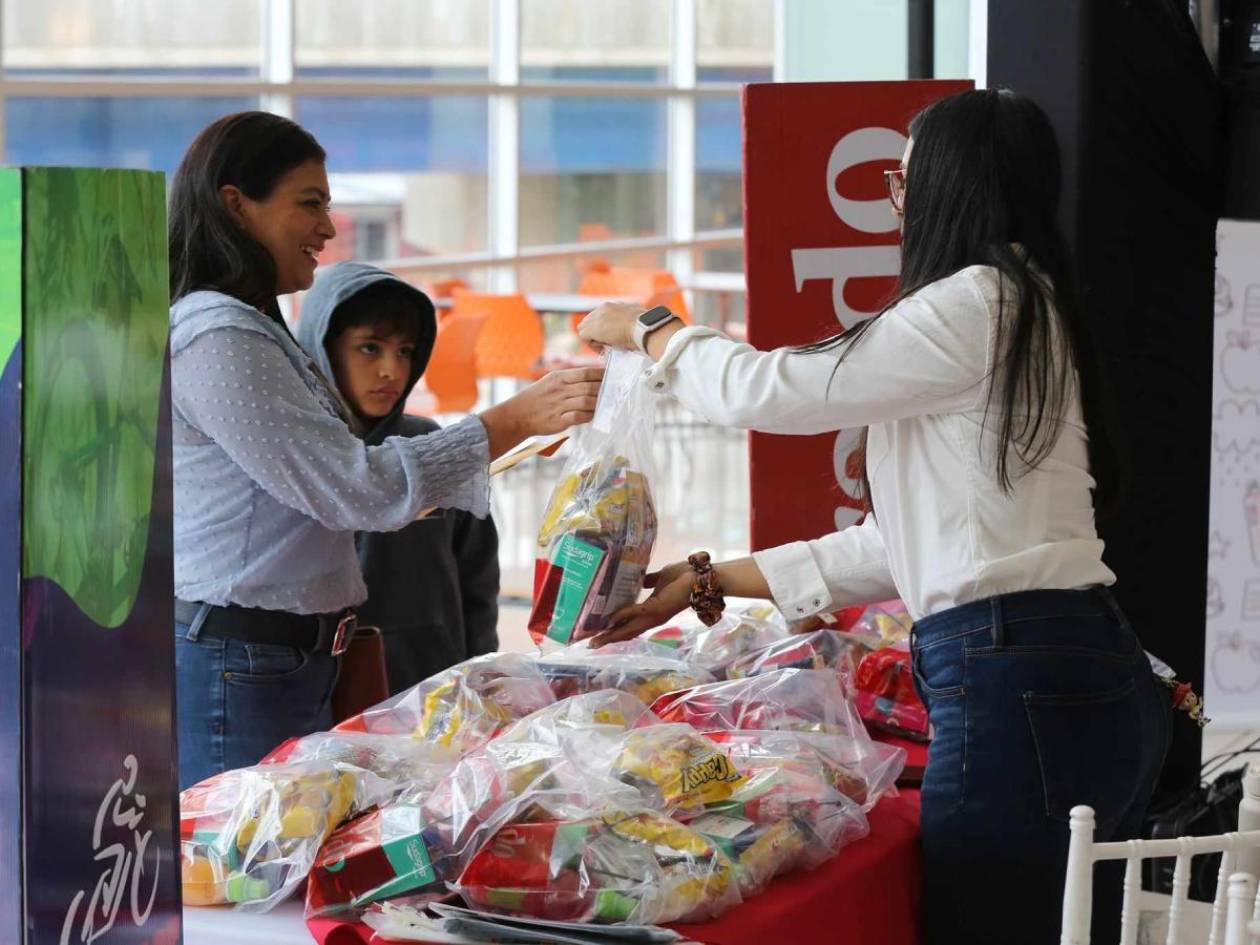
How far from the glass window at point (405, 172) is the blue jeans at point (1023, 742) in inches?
250

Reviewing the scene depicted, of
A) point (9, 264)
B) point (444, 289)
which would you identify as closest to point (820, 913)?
point (9, 264)

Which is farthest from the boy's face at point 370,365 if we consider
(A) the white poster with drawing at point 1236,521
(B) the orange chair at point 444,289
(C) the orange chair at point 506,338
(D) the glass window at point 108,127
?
(B) the orange chair at point 444,289

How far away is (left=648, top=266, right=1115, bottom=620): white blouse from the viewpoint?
1789 millimetres

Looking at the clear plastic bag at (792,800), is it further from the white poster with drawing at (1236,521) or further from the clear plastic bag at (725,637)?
the white poster with drawing at (1236,521)

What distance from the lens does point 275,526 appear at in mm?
2262

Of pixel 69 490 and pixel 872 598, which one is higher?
pixel 69 490

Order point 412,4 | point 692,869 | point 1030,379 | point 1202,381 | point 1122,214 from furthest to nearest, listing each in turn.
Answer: point 412,4 < point 1202,381 < point 1122,214 < point 1030,379 < point 692,869

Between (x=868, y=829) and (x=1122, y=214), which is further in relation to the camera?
(x=1122, y=214)

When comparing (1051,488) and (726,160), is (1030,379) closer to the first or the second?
(1051,488)

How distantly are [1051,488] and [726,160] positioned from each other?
9719 millimetres

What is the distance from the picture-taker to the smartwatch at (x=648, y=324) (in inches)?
80.0

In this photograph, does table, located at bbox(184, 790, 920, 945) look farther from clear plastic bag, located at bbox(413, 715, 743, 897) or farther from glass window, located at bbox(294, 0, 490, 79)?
glass window, located at bbox(294, 0, 490, 79)

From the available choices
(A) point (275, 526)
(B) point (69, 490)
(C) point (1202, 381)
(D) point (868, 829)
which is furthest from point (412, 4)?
(B) point (69, 490)

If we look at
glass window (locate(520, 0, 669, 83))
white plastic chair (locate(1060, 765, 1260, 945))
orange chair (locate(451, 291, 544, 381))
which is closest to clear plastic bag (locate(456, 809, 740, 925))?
white plastic chair (locate(1060, 765, 1260, 945))
